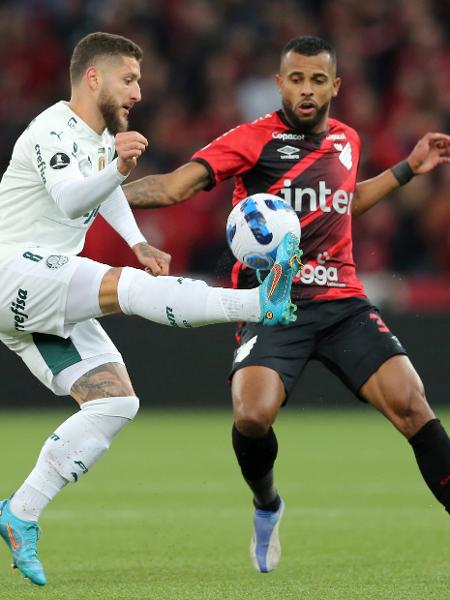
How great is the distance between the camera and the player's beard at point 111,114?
18.9 feet

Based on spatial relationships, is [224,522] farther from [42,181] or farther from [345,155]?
[42,181]

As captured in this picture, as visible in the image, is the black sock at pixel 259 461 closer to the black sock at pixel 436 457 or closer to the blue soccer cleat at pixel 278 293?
the black sock at pixel 436 457

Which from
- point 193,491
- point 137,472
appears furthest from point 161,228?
point 193,491

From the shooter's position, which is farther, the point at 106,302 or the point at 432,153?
the point at 432,153

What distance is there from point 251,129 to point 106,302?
144cm

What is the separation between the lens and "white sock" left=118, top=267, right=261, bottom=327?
5250 millimetres

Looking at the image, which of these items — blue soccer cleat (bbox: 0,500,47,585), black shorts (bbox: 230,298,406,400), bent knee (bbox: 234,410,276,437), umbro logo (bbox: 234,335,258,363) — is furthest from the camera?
umbro logo (bbox: 234,335,258,363)

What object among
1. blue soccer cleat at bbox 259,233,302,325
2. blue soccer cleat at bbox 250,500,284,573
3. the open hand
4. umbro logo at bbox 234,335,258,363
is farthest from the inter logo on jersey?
blue soccer cleat at bbox 250,500,284,573

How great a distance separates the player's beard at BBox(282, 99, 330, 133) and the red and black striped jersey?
29mm

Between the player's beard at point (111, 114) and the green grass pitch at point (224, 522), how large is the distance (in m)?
1.89

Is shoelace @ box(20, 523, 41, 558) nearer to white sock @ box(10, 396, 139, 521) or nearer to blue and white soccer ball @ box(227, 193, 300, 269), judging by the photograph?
white sock @ box(10, 396, 139, 521)

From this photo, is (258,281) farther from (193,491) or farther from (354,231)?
(354,231)

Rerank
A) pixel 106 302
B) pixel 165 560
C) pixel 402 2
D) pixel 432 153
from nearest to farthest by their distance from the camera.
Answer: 1. pixel 106 302
2. pixel 165 560
3. pixel 432 153
4. pixel 402 2

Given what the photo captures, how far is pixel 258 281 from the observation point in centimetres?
630
